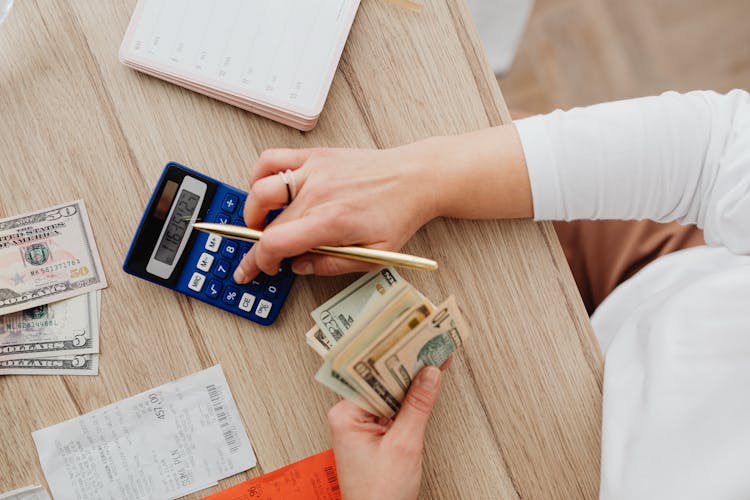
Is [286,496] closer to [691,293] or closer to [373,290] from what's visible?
[373,290]

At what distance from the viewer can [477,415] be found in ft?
2.17

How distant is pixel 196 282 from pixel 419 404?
28 centimetres

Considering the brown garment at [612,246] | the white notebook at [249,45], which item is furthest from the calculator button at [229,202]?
the brown garment at [612,246]

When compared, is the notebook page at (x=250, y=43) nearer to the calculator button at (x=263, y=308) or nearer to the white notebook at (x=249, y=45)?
the white notebook at (x=249, y=45)

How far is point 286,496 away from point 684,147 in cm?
59

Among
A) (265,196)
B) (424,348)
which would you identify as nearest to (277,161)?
(265,196)

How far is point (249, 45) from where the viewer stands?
66 cm

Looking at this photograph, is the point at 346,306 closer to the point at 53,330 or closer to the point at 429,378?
the point at 429,378

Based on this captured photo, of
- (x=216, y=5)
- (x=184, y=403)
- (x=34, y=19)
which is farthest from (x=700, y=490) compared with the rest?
(x=34, y=19)

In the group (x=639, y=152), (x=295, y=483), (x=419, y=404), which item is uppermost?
(x=639, y=152)

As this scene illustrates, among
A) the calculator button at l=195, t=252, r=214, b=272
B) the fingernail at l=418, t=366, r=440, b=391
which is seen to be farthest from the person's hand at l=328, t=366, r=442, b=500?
the calculator button at l=195, t=252, r=214, b=272

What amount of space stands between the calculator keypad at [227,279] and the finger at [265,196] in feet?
0.10

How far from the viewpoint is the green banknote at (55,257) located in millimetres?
656

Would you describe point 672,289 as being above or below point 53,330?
above
